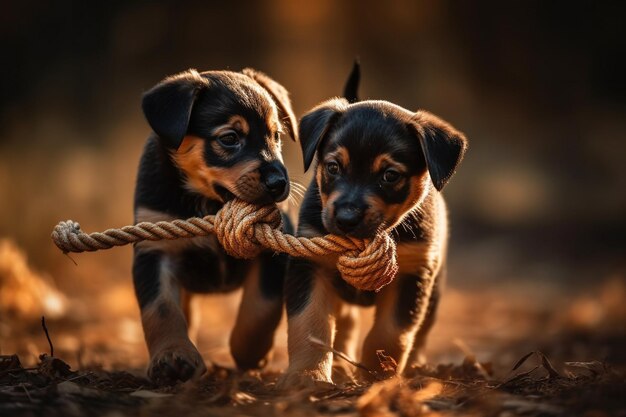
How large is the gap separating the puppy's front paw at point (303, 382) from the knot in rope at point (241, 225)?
588mm

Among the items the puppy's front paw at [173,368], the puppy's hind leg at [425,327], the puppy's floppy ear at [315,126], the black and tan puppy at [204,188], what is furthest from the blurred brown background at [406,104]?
the puppy's floppy ear at [315,126]

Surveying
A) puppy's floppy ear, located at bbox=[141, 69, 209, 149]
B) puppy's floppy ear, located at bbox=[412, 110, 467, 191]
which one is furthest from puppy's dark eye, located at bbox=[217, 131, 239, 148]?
puppy's floppy ear, located at bbox=[412, 110, 467, 191]

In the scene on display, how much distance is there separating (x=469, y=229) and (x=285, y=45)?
3.79 meters

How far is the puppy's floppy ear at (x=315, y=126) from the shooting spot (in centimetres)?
371

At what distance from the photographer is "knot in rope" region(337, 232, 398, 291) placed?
3.33 metres

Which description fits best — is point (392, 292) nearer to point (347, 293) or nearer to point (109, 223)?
point (347, 293)

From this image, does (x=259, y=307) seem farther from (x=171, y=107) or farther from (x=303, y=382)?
(x=171, y=107)

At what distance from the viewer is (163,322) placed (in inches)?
151

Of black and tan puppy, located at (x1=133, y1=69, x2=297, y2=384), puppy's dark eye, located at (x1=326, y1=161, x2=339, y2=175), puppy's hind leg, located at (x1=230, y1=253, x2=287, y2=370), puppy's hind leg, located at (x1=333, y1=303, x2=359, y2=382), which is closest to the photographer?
puppy's dark eye, located at (x1=326, y1=161, x2=339, y2=175)

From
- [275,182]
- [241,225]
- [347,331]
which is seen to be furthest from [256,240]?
[347,331]

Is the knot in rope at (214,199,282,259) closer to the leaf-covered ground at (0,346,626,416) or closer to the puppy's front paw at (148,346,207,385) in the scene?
the puppy's front paw at (148,346,207,385)

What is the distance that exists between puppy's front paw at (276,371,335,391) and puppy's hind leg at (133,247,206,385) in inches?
15.2

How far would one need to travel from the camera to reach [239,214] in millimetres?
3592

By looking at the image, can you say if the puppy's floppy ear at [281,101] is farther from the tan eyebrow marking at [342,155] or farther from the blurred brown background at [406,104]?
the blurred brown background at [406,104]
